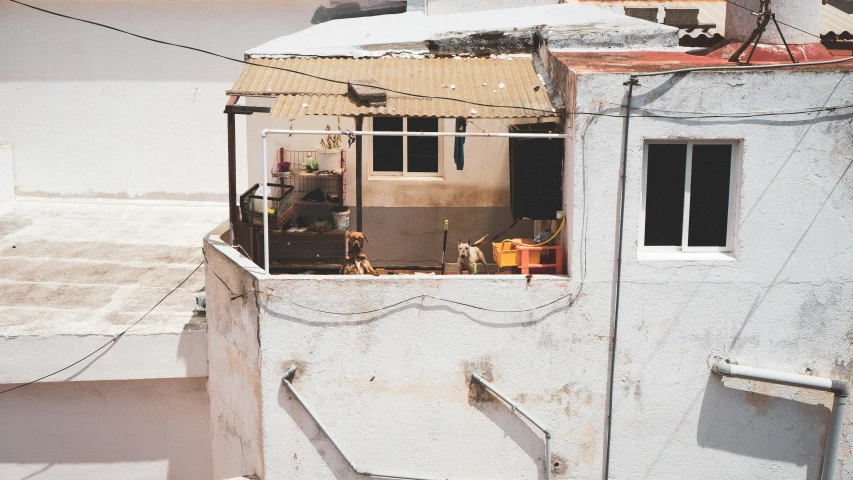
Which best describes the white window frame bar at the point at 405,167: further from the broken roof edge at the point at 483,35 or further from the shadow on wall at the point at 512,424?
the shadow on wall at the point at 512,424

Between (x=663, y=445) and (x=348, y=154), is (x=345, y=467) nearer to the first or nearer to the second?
(x=663, y=445)

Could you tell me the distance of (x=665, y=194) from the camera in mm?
10133

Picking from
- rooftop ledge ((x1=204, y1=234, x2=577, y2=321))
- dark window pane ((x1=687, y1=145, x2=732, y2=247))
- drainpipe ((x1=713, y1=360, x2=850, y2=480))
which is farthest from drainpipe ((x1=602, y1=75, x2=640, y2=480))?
drainpipe ((x1=713, y1=360, x2=850, y2=480))

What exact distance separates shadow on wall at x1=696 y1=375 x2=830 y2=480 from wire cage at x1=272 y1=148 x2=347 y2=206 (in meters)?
6.02

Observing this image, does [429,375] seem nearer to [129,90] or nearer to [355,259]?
[355,259]

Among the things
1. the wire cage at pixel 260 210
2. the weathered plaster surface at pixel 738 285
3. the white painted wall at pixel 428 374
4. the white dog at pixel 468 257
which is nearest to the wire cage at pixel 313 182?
the wire cage at pixel 260 210

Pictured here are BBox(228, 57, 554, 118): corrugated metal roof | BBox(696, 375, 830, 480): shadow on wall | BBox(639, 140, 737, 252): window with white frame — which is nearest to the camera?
BBox(639, 140, 737, 252): window with white frame

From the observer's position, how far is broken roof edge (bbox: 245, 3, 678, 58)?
12.3 meters

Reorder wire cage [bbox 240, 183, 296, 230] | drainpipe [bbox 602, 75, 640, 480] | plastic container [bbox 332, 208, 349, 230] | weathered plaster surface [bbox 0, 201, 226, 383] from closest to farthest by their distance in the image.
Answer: drainpipe [bbox 602, 75, 640, 480] < wire cage [bbox 240, 183, 296, 230] < weathered plaster surface [bbox 0, 201, 226, 383] < plastic container [bbox 332, 208, 349, 230]

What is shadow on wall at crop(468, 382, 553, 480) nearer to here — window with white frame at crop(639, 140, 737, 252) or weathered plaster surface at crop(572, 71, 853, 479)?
weathered plaster surface at crop(572, 71, 853, 479)

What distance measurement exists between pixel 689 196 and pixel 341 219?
4844mm

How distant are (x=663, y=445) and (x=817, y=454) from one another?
184 centimetres

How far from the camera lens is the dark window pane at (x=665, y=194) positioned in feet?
33.0

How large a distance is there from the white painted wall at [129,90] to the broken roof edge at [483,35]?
357 centimetres
